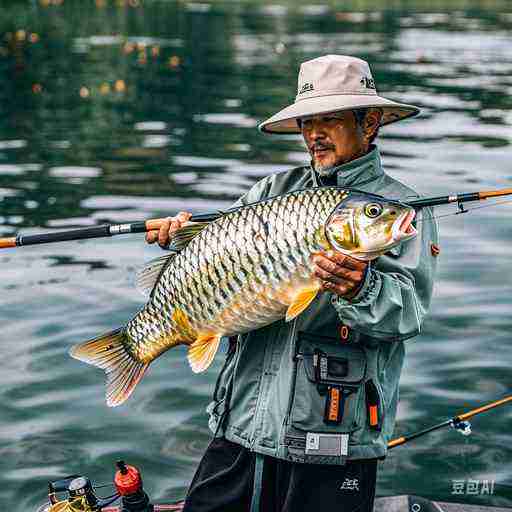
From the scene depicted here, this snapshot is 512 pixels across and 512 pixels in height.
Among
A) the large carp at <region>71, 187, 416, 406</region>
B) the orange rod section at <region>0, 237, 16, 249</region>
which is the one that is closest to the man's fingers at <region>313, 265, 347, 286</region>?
the large carp at <region>71, 187, 416, 406</region>

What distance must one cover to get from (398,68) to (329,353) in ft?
92.7

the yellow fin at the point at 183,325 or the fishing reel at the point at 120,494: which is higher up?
the yellow fin at the point at 183,325

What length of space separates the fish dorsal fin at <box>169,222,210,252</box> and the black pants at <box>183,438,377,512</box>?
990mm

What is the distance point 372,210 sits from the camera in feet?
11.9

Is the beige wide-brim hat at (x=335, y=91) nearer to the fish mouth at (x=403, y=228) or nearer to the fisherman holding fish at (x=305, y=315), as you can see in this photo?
the fisherman holding fish at (x=305, y=315)

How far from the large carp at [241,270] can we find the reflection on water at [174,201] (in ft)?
9.10

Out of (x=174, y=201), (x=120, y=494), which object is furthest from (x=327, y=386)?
(x=174, y=201)

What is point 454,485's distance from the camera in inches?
274

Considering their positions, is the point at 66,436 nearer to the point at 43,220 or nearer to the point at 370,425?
the point at 370,425

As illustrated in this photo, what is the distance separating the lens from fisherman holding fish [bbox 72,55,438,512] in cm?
376

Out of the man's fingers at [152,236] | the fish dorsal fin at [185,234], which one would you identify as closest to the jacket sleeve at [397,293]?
the fish dorsal fin at [185,234]

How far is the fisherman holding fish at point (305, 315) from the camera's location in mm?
3760

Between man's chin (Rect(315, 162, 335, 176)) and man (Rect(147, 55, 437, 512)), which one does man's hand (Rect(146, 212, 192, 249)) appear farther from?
man's chin (Rect(315, 162, 335, 176))

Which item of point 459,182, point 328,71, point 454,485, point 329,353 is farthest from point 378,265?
point 459,182
